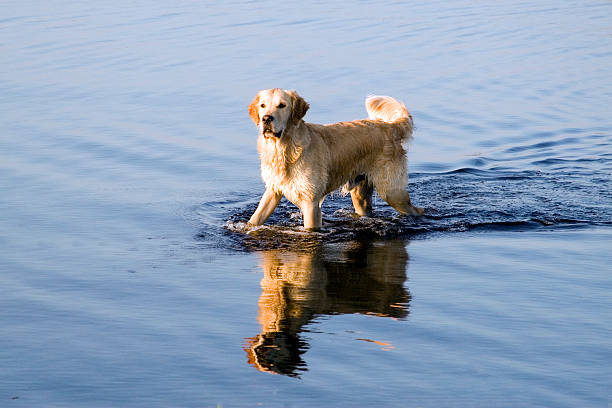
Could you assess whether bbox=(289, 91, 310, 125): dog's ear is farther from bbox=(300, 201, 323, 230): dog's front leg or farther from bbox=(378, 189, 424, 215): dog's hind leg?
bbox=(378, 189, 424, 215): dog's hind leg

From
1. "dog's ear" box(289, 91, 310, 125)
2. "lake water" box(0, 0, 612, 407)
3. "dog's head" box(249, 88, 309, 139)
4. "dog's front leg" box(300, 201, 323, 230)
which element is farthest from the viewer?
"dog's front leg" box(300, 201, 323, 230)

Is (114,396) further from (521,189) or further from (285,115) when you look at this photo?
(521,189)

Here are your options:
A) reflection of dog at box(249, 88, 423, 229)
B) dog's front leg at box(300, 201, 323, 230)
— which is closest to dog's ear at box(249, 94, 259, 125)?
reflection of dog at box(249, 88, 423, 229)

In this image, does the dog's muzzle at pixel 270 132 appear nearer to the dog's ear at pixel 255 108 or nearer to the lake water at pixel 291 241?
the dog's ear at pixel 255 108

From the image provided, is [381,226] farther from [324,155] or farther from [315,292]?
[315,292]

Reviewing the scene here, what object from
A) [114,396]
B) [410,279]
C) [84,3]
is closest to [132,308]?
[114,396]

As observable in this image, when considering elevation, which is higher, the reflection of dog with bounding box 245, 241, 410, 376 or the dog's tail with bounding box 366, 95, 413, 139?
the dog's tail with bounding box 366, 95, 413, 139

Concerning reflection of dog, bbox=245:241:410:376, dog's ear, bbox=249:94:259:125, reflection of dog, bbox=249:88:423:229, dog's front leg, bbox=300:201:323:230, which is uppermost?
dog's ear, bbox=249:94:259:125

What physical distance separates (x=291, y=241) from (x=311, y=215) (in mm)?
335

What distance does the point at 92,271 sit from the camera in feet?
27.0

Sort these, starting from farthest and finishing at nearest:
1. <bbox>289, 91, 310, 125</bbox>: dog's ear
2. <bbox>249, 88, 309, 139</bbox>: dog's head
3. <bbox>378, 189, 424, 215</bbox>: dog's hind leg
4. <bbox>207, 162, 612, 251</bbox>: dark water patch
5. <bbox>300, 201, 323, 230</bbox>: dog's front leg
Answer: <bbox>378, 189, 424, 215</bbox>: dog's hind leg
<bbox>207, 162, 612, 251</bbox>: dark water patch
<bbox>300, 201, 323, 230</bbox>: dog's front leg
<bbox>289, 91, 310, 125</bbox>: dog's ear
<bbox>249, 88, 309, 139</bbox>: dog's head

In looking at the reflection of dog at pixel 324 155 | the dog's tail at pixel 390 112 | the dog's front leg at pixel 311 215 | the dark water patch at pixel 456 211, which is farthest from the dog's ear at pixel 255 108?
the dog's tail at pixel 390 112

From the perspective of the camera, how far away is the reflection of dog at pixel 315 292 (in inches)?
250

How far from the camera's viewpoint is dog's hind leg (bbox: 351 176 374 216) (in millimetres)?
10531
